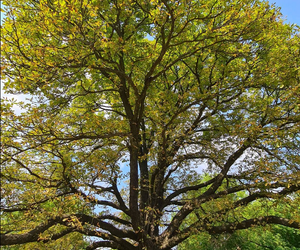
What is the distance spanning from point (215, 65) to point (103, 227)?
6217 millimetres

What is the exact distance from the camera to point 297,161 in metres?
6.77

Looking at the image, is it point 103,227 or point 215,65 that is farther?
point 215,65

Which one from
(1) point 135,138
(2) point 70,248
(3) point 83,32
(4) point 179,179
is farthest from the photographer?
(4) point 179,179

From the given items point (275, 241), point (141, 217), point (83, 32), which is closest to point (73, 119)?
point (83, 32)

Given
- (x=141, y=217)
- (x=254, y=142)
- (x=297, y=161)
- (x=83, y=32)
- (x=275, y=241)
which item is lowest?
(x=275, y=241)

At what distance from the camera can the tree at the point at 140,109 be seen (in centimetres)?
521

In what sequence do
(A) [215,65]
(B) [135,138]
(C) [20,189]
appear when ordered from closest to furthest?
(C) [20,189]
(B) [135,138]
(A) [215,65]

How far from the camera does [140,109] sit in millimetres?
6797

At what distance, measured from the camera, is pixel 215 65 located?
7.64m

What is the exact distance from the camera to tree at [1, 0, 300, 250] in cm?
521

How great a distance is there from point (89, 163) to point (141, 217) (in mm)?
2457

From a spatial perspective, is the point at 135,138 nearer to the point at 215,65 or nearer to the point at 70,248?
the point at 215,65

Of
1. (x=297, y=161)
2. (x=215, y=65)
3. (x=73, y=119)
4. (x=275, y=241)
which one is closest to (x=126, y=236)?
(x=73, y=119)

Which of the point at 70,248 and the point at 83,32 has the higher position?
the point at 83,32
